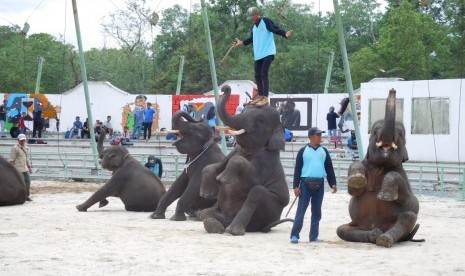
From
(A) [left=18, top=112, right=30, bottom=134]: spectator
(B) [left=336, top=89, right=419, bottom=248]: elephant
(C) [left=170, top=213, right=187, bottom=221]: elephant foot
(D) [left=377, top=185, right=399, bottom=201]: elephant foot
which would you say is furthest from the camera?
(A) [left=18, top=112, right=30, bottom=134]: spectator

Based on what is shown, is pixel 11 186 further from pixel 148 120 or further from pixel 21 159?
pixel 148 120

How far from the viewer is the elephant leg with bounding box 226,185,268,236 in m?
15.7

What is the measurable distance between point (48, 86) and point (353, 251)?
60.1 m

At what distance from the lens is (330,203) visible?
22609 mm

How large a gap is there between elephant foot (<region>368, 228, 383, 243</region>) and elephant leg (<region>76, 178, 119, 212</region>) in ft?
24.1

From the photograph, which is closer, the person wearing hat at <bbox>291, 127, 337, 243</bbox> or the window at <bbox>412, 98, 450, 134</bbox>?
the person wearing hat at <bbox>291, 127, 337, 243</bbox>

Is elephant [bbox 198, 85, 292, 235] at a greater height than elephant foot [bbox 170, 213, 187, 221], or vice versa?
elephant [bbox 198, 85, 292, 235]

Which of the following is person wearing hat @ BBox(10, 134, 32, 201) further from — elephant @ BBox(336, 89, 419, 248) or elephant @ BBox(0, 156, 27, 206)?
elephant @ BBox(336, 89, 419, 248)

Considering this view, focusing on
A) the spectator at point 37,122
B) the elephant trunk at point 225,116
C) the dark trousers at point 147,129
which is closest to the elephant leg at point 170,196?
the elephant trunk at point 225,116

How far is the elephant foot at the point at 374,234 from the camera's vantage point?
14.4 meters

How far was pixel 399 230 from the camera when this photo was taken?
14234mm

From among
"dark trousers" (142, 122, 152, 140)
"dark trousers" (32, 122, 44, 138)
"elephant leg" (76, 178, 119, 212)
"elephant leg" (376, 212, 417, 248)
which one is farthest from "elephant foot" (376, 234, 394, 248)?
"dark trousers" (32, 122, 44, 138)

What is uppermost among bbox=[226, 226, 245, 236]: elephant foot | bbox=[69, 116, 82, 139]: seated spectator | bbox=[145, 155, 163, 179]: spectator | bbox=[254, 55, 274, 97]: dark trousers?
bbox=[254, 55, 274, 97]: dark trousers

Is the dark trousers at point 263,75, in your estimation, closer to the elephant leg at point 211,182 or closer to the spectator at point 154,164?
the elephant leg at point 211,182
